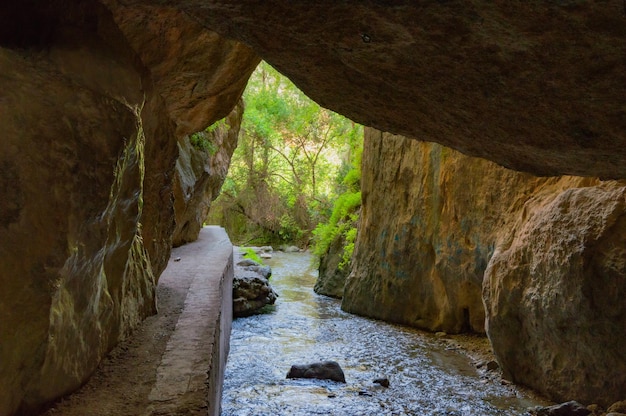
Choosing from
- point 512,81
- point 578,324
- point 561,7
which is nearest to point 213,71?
point 512,81

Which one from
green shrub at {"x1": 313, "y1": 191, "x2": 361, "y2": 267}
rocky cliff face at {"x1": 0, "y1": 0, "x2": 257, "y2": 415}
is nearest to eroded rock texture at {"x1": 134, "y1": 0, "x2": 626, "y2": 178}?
rocky cliff face at {"x1": 0, "y1": 0, "x2": 257, "y2": 415}

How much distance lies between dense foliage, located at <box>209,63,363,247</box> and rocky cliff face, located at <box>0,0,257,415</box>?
19.7 m

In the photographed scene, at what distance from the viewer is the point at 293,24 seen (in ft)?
8.21

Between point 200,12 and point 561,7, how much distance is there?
5.40ft

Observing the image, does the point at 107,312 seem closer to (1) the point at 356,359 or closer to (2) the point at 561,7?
(2) the point at 561,7

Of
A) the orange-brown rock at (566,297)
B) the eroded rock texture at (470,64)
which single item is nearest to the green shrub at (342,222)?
the orange-brown rock at (566,297)

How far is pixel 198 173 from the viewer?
11.7 m

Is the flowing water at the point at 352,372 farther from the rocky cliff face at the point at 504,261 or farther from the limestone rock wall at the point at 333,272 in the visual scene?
the limestone rock wall at the point at 333,272

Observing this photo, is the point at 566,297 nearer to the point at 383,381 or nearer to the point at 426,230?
the point at 383,381

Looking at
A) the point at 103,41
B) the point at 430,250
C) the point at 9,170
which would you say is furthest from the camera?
the point at 430,250

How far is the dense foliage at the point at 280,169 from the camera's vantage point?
934 inches

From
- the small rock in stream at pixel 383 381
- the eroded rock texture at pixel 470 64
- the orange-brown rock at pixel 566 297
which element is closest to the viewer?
the eroded rock texture at pixel 470 64

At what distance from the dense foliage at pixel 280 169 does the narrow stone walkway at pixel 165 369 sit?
17893 mm

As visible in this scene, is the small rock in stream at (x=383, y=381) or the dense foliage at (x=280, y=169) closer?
the small rock in stream at (x=383, y=381)
